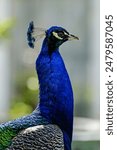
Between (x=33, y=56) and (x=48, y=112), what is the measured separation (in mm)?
1877

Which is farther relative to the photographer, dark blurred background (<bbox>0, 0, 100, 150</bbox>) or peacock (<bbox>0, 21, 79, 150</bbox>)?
dark blurred background (<bbox>0, 0, 100, 150</bbox>)

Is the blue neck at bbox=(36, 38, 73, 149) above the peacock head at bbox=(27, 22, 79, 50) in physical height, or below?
below

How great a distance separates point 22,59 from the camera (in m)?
4.09

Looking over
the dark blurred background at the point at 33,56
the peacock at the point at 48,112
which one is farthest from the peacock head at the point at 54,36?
the dark blurred background at the point at 33,56

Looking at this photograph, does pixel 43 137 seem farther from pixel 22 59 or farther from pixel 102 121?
pixel 22 59

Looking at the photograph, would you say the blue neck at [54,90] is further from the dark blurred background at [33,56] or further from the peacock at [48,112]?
the dark blurred background at [33,56]

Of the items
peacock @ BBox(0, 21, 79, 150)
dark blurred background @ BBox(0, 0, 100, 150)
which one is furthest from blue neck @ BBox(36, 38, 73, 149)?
dark blurred background @ BBox(0, 0, 100, 150)

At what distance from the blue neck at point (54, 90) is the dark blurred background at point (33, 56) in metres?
1.67

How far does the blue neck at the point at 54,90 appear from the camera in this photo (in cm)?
181

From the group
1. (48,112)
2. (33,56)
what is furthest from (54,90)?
(33,56)

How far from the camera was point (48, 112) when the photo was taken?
1.81 metres

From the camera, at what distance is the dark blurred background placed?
145 inches

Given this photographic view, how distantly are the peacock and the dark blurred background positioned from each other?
1669 mm

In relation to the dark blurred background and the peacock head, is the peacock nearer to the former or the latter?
the peacock head
